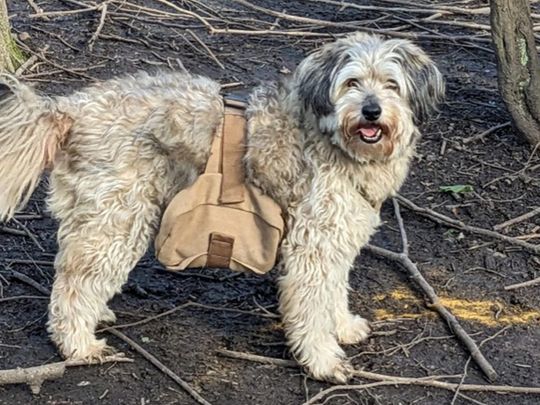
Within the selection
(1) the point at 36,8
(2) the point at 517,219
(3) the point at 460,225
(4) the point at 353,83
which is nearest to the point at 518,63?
(2) the point at 517,219

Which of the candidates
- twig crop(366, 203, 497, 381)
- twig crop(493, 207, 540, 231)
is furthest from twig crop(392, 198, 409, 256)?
twig crop(493, 207, 540, 231)

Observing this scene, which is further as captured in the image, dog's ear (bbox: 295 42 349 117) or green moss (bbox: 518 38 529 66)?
green moss (bbox: 518 38 529 66)

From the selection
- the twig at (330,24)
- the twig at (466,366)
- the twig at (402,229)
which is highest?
the twig at (330,24)

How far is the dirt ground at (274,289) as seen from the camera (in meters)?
5.38

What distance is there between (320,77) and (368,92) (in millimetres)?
261

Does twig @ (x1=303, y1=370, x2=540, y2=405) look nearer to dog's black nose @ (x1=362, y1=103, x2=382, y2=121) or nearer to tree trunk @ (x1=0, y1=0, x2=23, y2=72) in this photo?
dog's black nose @ (x1=362, y1=103, x2=382, y2=121)

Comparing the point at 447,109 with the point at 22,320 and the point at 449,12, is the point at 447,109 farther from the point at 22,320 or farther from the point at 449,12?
the point at 22,320

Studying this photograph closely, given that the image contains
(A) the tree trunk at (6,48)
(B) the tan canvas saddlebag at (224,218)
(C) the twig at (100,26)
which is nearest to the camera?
(B) the tan canvas saddlebag at (224,218)

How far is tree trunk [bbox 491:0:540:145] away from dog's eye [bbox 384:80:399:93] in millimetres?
3181

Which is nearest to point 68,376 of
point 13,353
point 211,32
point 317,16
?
point 13,353

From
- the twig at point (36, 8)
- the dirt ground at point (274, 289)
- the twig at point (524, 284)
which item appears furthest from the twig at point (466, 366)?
the twig at point (36, 8)

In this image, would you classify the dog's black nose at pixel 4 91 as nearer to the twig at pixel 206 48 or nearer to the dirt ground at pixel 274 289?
the dirt ground at pixel 274 289

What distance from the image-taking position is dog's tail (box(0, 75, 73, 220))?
16.7ft

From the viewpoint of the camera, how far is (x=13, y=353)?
5547 mm
